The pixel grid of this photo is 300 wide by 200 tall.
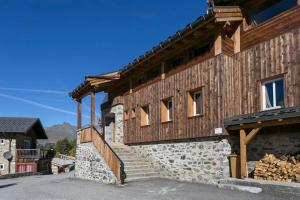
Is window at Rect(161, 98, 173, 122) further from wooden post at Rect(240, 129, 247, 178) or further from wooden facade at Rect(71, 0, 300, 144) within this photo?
wooden post at Rect(240, 129, 247, 178)

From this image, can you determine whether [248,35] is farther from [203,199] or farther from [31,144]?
[31,144]

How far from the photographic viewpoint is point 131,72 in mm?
20391

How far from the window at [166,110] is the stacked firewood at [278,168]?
6.05 meters

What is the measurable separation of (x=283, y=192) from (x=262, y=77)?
4.25 meters

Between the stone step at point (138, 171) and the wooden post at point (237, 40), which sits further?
the stone step at point (138, 171)

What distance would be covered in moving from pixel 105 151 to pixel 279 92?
340 inches

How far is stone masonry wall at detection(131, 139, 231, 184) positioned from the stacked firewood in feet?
5.29

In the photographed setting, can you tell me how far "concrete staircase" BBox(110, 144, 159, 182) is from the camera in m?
16.6

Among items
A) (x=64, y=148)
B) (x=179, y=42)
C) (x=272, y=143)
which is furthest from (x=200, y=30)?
(x=64, y=148)

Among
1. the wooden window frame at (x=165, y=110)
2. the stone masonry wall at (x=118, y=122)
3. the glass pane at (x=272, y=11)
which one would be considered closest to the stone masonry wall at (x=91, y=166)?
the stone masonry wall at (x=118, y=122)

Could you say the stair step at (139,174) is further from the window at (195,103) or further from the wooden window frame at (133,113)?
the wooden window frame at (133,113)

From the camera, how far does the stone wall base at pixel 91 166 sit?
55.5ft

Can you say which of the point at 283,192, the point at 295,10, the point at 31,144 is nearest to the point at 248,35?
the point at 295,10

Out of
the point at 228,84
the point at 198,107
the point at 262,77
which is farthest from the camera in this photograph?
the point at 198,107
